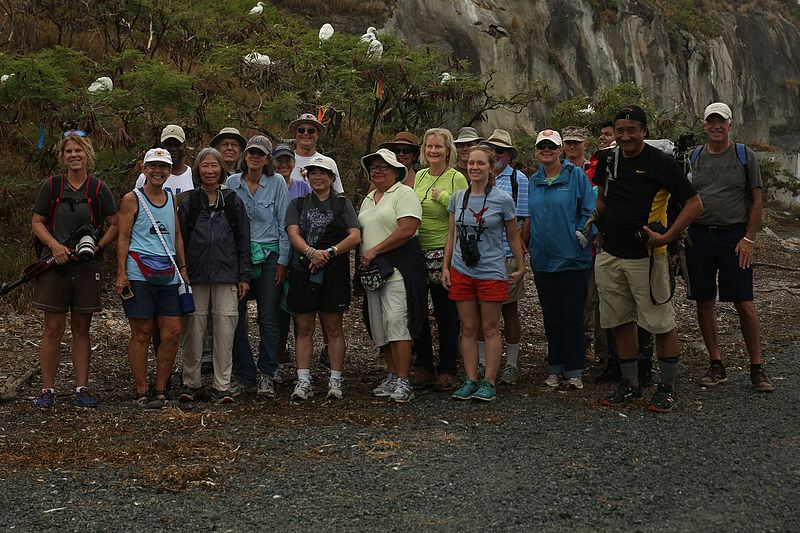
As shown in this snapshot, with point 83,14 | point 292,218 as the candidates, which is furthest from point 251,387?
point 83,14

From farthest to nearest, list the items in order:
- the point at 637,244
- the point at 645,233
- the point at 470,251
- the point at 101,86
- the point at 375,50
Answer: the point at 375,50 → the point at 101,86 → the point at 470,251 → the point at 637,244 → the point at 645,233

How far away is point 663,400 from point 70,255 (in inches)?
171

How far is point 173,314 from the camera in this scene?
23.0ft

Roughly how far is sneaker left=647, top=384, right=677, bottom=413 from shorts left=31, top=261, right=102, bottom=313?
410 centimetres

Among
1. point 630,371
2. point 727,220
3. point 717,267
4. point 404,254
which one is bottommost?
point 630,371

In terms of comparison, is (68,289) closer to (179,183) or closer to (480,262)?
(179,183)

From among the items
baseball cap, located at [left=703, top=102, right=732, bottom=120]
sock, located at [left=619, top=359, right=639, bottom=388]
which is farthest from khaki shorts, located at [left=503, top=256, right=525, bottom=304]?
baseball cap, located at [left=703, top=102, right=732, bottom=120]

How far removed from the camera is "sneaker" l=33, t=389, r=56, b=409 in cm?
680

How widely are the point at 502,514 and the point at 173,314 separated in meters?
3.55

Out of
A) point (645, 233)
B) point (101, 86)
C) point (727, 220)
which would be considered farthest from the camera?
point (101, 86)

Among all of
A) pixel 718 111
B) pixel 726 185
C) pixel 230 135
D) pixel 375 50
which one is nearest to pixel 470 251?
pixel 726 185

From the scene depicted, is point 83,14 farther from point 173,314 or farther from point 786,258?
point 786,258

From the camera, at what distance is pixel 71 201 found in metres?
6.87

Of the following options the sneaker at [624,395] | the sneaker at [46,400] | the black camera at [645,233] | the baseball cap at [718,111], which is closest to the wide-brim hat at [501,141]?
the baseball cap at [718,111]
